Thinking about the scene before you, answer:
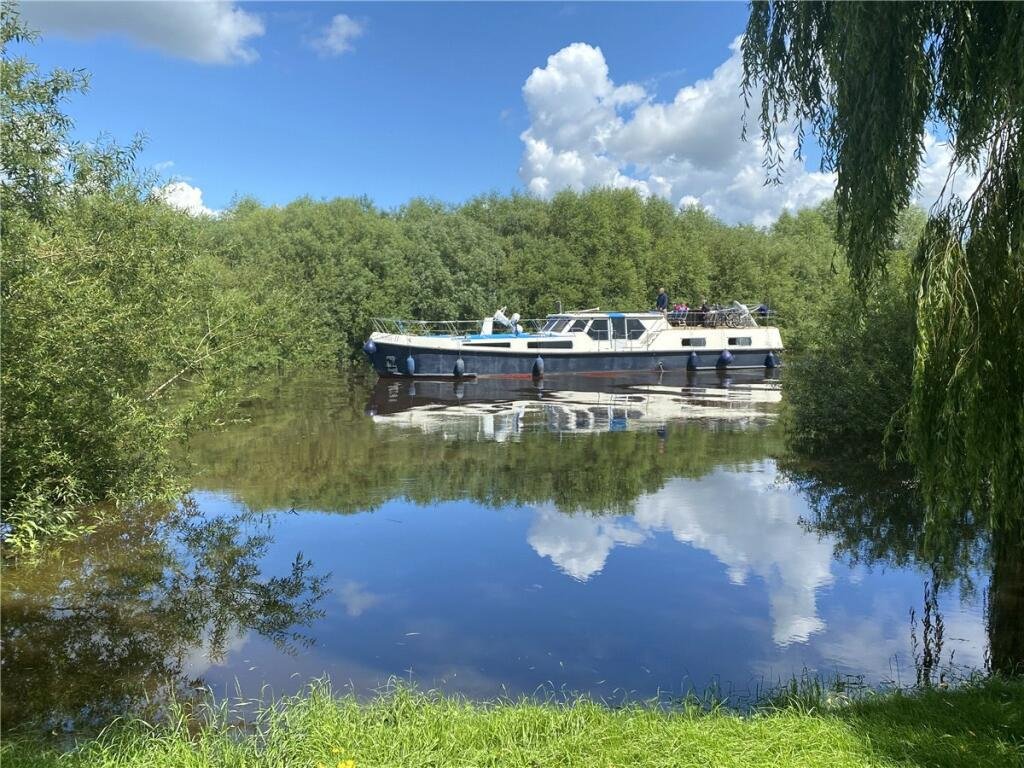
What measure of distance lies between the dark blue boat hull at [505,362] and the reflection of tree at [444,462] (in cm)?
823

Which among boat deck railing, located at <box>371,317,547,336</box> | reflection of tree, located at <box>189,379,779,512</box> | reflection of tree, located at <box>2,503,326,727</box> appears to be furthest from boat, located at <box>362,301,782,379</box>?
reflection of tree, located at <box>2,503,326,727</box>

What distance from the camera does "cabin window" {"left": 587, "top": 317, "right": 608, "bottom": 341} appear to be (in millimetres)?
28297

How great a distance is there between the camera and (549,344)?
27.5 metres

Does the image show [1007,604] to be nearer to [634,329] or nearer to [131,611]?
[131,611]

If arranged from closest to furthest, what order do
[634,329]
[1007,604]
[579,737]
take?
[579,737] < [1007,604] < [634,329]

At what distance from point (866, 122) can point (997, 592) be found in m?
4.36

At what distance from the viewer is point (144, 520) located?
363 inches

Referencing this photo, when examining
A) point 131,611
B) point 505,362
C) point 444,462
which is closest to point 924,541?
point 131,611

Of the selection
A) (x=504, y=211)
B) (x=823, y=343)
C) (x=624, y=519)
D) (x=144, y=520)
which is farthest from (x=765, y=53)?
(x=504, y=211)

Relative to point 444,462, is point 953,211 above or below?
above

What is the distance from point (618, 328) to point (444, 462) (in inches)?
649

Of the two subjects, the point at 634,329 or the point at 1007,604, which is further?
the point at 634,329

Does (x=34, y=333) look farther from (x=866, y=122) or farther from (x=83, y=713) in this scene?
(x=866, y=122)

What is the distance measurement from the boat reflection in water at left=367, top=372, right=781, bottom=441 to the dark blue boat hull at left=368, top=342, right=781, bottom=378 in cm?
37
